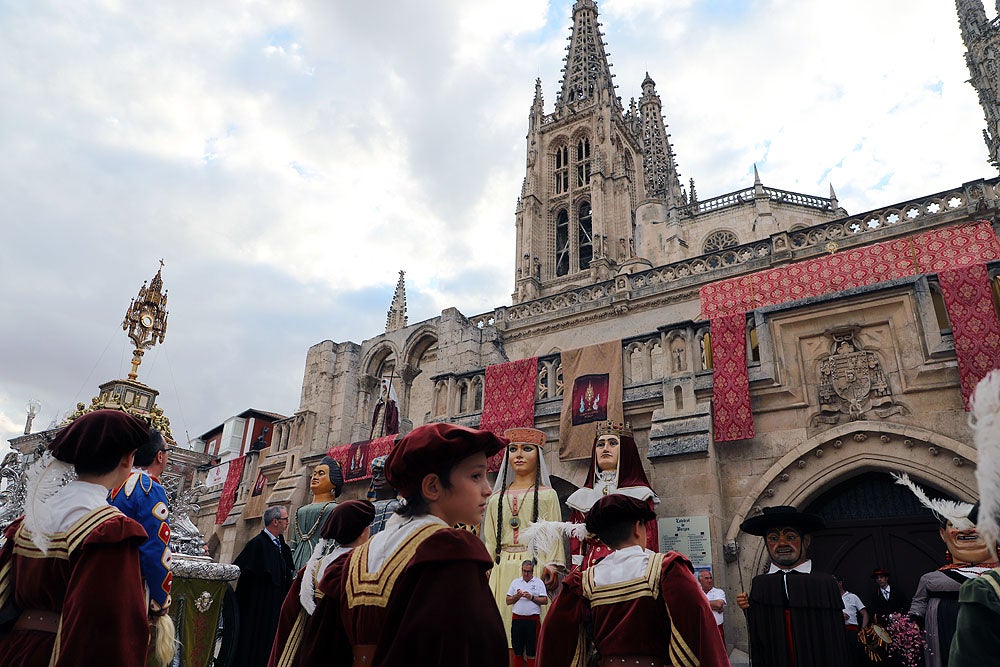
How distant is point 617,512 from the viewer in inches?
149

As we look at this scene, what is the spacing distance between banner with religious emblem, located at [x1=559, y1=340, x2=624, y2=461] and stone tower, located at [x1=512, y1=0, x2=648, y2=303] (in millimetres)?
23516

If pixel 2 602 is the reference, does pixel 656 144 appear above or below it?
above

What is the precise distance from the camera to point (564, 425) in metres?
10.1

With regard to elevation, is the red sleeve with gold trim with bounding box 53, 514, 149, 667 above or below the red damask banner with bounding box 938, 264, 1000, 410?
below

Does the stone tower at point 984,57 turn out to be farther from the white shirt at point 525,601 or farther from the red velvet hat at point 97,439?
the red velvet hat at point 97,439

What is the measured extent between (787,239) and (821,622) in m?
13.7

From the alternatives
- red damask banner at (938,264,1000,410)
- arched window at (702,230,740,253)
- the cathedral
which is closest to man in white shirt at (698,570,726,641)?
the cathedral

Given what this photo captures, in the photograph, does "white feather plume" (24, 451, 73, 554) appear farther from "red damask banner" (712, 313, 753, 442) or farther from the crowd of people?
"red damask banner" (712, 313, 753, 442)

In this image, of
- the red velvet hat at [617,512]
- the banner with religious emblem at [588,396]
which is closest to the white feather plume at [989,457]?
the red velvet hat at [617,512]

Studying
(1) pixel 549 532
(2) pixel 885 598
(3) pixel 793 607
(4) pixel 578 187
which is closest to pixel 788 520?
(3) pixel 793 607

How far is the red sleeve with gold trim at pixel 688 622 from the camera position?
314cm

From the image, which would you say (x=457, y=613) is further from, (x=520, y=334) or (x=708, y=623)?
(x=520, y=334)

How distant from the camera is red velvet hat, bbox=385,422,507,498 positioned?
97.7 inches

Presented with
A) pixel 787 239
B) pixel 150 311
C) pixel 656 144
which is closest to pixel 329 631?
pixel 150 311
